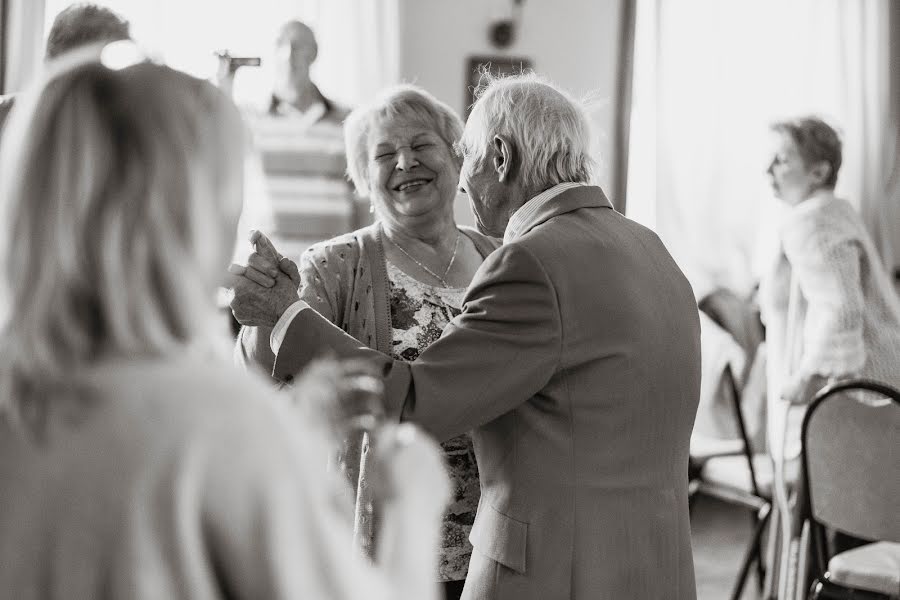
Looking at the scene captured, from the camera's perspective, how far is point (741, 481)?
3.73 metres

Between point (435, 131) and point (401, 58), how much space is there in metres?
2.53

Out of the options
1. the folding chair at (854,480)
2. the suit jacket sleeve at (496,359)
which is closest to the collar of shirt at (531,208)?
the suit jacket sleeve at (496,359)

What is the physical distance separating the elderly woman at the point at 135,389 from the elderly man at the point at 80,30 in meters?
1.35

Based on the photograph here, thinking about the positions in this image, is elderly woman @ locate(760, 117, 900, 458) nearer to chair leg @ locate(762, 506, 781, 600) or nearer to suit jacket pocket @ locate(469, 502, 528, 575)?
chair leg @ locate(762, 506, 781, 600)

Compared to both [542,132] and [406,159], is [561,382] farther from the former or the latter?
[406,159]

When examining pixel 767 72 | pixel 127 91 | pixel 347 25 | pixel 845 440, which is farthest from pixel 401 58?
pixel 127 91

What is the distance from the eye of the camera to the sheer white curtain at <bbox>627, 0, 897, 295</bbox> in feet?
17.4

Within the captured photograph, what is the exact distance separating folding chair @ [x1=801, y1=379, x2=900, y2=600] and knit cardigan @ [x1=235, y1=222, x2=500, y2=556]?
3.48 ft

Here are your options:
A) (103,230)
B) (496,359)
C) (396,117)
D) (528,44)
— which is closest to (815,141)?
(396,117)

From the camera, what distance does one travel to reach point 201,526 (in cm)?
73

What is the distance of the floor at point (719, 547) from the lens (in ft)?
13.3

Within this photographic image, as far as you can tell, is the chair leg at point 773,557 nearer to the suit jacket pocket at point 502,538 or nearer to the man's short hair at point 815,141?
the man's short hair at point 815,141

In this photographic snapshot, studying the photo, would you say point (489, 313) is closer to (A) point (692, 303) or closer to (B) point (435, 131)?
(A) point (692, 303)

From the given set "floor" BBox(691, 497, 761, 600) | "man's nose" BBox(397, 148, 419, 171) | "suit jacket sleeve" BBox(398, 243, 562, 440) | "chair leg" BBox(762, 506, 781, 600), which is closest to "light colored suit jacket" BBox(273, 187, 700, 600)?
"suit jacket sleeve" BBox(398, 243, 562, 440)
